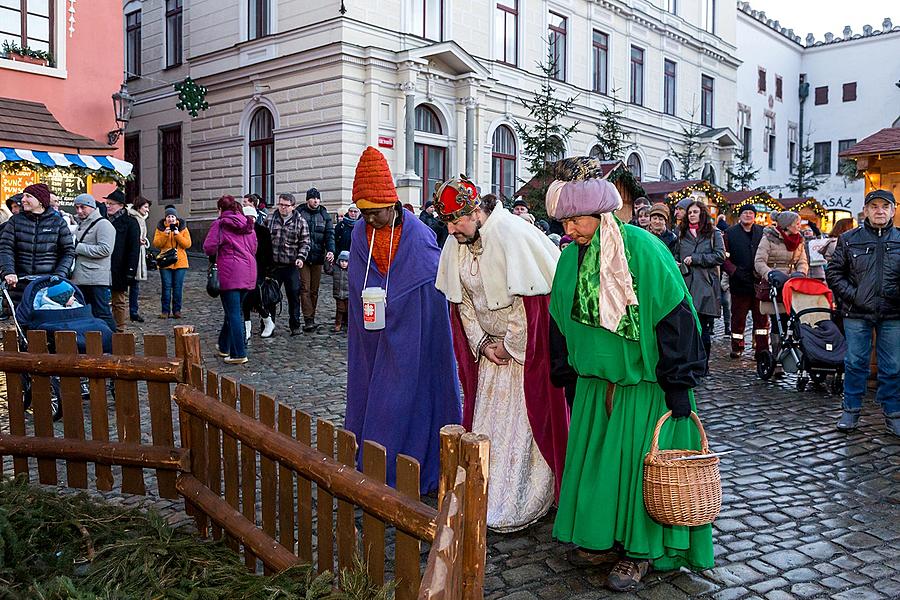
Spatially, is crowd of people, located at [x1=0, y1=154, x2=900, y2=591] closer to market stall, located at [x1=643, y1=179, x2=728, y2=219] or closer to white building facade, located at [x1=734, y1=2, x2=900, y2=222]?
market stall, located at [x1=643, y1=179, x2=728, y2=219]

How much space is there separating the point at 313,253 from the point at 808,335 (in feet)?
22.1

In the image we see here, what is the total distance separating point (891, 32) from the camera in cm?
4712

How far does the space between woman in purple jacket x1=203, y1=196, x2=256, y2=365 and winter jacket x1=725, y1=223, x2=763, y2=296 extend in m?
5.80

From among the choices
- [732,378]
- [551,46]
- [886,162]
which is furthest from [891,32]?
[732,378]

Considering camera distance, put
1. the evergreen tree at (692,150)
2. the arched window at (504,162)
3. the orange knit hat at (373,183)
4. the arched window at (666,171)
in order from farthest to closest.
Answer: the arched window at (666,171), the evergreen tree at (692,150), the arched window at (504,162), the orange knit hat at (373,183)

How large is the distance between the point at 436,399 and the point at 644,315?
177 centimetres

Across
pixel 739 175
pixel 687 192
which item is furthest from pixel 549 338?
pixel 739 175

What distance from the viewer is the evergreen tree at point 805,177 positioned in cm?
4188

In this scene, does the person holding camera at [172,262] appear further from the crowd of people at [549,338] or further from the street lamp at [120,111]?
the street lamp at [120,111]

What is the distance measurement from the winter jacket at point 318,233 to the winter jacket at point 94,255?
3.23 m

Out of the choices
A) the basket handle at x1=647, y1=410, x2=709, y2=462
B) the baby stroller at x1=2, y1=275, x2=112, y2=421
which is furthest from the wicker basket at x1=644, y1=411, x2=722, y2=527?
the baby stroller at x1=2, y1=275, x2=112, y2=421

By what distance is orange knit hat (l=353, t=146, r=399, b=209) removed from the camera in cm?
491

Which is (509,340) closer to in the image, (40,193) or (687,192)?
(40,193)

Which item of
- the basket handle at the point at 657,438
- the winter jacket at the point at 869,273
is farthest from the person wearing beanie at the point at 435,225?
the basket handle at the point at 657,438
